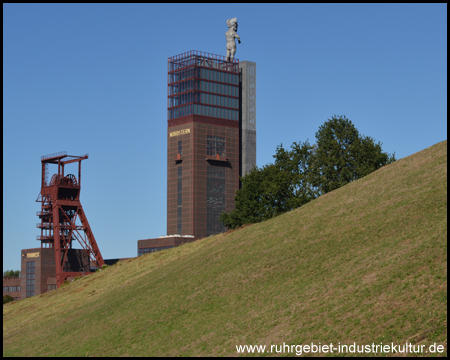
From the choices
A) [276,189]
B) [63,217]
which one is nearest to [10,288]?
[63,217]

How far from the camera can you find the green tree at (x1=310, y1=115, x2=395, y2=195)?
9956 centimetres

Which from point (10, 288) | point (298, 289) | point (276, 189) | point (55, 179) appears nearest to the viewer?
point (298, 289)

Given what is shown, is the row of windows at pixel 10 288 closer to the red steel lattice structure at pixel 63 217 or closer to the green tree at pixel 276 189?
the red steel lattice structure at pixel 63 217

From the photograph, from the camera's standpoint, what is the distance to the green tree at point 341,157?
99562 mm

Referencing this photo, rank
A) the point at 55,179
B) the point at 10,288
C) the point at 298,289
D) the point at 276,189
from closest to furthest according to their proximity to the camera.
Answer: the point at 298,289 < the point at 276,189 < the point at 55,179 < the point at 10,288

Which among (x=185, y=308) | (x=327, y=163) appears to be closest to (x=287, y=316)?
(x=185, y=308)

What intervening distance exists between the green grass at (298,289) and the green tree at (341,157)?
128 feet

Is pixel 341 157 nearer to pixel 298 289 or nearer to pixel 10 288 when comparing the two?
pixel 298 289

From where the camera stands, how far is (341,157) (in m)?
101

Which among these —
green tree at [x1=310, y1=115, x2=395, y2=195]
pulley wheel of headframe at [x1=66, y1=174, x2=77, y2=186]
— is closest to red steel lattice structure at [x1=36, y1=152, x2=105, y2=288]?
pulley wheel of headframe at [x1=66, y1=174, x2=77, y2=186]

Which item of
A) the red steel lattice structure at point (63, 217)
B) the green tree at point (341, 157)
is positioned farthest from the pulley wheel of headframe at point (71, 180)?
the green tree at point (341, 157)

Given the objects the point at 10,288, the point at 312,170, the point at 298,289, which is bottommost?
the point at 10,288

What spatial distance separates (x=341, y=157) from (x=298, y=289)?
65594 mm

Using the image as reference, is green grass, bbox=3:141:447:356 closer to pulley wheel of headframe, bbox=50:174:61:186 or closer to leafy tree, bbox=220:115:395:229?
leafy tree, bbox=220:115:395:229
